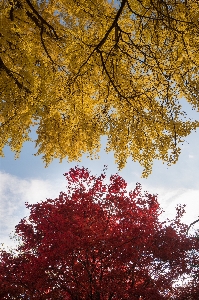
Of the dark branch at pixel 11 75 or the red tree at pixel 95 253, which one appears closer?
the dark branch at pixel 11 75

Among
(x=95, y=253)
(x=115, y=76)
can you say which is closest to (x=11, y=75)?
(x=115, y=76)

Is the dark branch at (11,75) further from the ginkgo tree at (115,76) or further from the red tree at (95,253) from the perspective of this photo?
the red tree at (95,253)

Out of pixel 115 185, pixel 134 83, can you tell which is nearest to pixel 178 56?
pixel 134 83

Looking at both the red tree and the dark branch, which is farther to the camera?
the red tree

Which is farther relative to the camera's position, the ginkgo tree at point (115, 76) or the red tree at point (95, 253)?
the red tree at point (95, 253)

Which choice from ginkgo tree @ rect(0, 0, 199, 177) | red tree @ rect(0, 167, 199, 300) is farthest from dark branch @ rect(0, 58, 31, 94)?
red tree @ rect(0, 167, 199, 300)

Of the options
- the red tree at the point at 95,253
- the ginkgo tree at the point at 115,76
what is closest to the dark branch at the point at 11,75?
the ginkgo tree at the point at 115,76

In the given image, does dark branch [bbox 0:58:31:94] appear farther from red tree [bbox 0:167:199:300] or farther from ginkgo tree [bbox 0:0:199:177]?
red tree [bbox 0:167:199:300]

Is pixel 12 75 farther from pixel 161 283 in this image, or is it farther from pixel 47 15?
pixel 161 283

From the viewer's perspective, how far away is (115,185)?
9727 mm

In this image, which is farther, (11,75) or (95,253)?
(95,253)

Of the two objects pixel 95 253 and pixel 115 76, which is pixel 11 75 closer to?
pixel 115 76

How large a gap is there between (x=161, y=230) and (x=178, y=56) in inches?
260

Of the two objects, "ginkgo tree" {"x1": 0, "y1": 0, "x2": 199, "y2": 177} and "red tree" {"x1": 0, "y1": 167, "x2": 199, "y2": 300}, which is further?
"red tree" {"x1": 0, "y1": 167, "x2": 199, "y2": 300}
